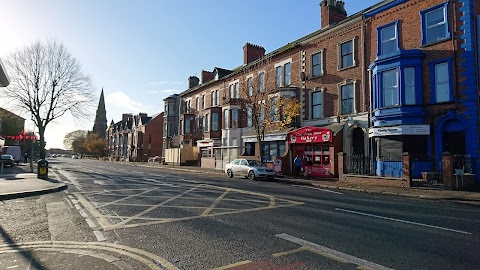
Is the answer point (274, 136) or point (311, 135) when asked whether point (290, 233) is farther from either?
point (274, 136)

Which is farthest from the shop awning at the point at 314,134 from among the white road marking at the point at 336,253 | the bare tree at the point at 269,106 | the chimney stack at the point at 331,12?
the white road marking at the point at 336,253

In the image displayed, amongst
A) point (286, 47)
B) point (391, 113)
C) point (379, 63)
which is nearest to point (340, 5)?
point (286, 47)

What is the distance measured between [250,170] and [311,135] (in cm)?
552

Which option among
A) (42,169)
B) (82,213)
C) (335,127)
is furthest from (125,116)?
Answer: (82,213)

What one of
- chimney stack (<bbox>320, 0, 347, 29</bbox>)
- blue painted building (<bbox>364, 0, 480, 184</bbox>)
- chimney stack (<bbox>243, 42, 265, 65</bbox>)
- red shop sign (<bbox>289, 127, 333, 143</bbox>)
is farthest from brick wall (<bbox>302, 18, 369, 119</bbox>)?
chimney stack (<bbox>243, 42, 265, 65</bbox>)

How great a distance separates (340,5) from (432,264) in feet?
91.1

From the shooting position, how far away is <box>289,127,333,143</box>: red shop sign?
927 inches

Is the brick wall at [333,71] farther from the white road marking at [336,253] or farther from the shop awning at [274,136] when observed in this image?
the white road marking at [336,253]

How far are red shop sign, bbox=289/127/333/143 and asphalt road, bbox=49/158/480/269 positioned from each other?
1263 cm

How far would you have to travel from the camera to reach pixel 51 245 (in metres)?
5.89

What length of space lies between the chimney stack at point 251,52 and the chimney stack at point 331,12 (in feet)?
35.6

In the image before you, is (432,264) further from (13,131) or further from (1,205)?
(13,131)

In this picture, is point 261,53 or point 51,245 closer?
point 51,245

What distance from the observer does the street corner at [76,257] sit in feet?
15.7
